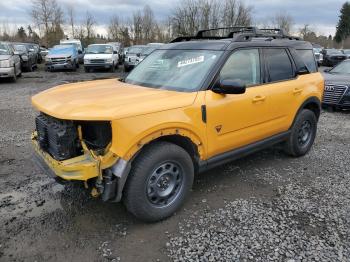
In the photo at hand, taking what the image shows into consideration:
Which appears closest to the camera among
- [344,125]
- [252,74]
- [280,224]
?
[280,224]

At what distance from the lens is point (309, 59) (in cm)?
547

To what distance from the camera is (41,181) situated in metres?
4.58

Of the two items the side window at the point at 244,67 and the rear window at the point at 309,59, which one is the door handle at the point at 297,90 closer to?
the rear window at the point at 309,59

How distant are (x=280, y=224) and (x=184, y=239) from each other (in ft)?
3.48

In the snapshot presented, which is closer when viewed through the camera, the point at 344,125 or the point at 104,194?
the point at 104,194

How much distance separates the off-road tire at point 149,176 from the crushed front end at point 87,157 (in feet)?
0.48

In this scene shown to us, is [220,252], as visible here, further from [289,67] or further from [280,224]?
[289,67]

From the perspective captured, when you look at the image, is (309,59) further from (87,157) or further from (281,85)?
(87,157)

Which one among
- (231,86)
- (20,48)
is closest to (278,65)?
(231,86)

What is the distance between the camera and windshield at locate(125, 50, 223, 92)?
3.89m

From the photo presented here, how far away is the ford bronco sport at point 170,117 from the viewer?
316cm

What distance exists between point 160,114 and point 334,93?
760 cm

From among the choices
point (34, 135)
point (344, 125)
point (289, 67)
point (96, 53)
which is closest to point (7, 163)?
point (34, 135)

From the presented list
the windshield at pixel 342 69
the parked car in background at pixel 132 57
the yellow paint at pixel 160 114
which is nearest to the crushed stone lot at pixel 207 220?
the yellow paint at pixel 160 114
